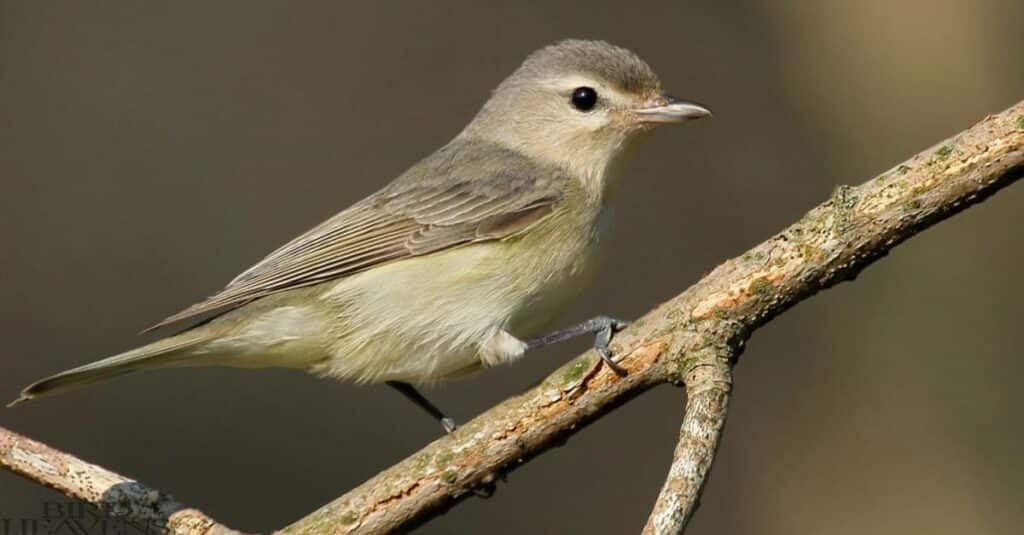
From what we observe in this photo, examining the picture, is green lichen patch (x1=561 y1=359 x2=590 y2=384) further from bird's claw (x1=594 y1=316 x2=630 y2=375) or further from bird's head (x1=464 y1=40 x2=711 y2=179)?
bird's head (x1=464 y1=40 x2=711 y2=179)

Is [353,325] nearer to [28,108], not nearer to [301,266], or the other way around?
[301,266]

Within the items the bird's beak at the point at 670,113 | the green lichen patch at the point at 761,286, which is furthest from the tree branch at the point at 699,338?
the bird's beak at the point at 670,113

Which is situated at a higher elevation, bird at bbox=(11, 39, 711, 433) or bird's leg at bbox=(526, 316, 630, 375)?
bird at bbox=(11, 39, 711, 433)

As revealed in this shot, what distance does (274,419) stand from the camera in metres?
6.32

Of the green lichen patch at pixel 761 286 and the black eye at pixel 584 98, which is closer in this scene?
the green lichen patch at pixel 761 286

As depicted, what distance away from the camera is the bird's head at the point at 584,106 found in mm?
4523

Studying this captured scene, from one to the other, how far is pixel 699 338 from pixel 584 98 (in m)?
1.73

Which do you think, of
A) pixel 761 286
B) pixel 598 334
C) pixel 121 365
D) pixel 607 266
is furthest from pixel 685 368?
pixel 607 266

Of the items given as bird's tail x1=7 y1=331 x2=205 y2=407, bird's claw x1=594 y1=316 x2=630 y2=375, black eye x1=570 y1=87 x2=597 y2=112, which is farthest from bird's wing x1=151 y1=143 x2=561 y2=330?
bird's claw x1=594 y1=316 x2=630 y2=375

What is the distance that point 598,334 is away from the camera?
11.4ft

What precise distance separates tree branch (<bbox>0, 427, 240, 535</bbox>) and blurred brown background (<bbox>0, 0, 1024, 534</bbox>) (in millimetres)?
2481

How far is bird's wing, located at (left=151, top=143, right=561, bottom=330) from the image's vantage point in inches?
170

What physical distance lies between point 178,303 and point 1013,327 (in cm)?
432

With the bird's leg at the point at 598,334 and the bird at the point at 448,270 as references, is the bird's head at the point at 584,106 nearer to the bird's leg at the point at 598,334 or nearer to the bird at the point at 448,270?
the bird at the point at 448,270
